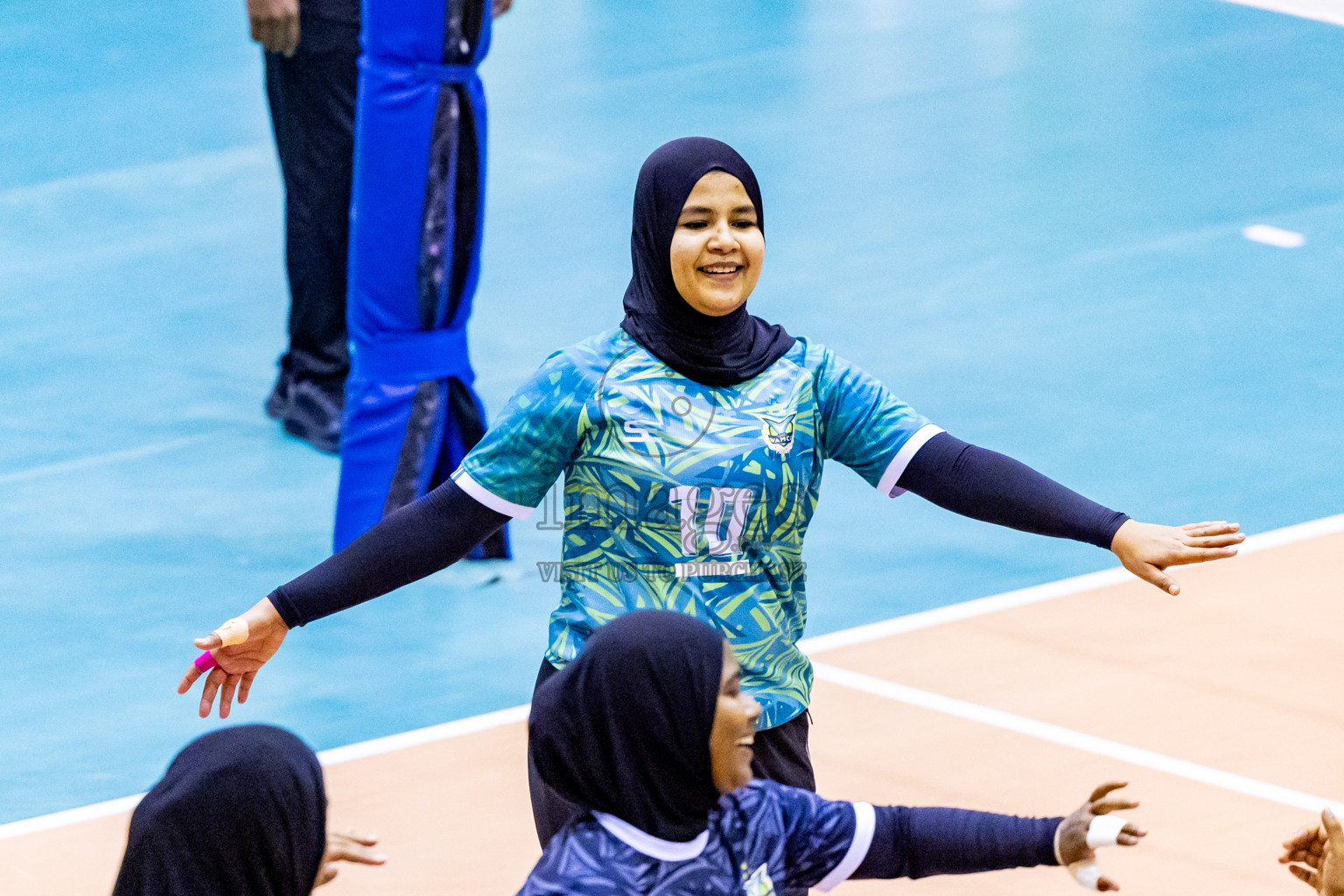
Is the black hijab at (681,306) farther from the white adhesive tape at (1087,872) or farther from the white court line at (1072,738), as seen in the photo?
the white court line at (1072,738)

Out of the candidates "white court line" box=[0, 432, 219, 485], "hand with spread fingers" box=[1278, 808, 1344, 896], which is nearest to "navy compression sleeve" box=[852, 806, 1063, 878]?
"hand with spread fingers" box=[1278, 808, 1344, 896]

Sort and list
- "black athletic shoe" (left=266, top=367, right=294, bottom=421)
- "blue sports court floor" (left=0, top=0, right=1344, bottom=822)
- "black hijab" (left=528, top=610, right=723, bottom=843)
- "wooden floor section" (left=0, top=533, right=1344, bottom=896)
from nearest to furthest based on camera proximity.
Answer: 1. "black hijab" (left=528, top=610, right=723, bottom=843)
2. "wooden floor section" (left=0, top=533, right=1344, bottom=896)
3. "blue sports court floor" (left=0, top=0, right=1344, bottom=822)
4. "black athletic shoe" (left=266, top=367, right=294, bottom=421)

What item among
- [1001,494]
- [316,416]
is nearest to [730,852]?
[1001,494]

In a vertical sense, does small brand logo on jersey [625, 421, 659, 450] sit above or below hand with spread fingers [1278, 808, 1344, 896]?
above

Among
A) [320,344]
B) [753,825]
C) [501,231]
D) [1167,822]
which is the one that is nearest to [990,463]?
[753,825]

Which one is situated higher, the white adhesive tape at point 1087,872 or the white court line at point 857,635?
the white adhesive tape at point 1087,872

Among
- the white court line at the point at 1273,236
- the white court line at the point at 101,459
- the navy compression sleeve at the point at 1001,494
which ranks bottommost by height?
the white court line at the point at 101,459

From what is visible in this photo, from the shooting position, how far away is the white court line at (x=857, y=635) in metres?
6.54

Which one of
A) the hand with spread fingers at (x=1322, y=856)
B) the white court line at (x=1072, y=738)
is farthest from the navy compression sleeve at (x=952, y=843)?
the white court line at (x=1072, y=738)

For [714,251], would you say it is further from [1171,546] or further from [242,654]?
[242,654]

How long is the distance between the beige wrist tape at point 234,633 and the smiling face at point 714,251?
1213 millimetres

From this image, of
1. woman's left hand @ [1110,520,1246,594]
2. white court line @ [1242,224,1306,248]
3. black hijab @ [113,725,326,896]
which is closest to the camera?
black hijab @ [113,725,326,896]

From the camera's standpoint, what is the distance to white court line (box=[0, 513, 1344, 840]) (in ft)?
21.4

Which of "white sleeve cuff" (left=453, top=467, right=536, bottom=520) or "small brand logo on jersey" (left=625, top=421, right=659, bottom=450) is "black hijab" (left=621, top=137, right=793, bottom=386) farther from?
"white sleeve cuff" (left=453, top=467, right=536, bottom=520)
